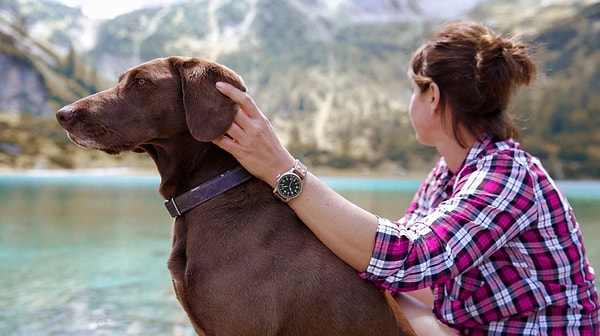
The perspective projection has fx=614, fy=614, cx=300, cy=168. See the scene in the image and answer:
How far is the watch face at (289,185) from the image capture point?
3.06 metres

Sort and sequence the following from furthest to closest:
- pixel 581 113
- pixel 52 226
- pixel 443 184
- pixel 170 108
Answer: pixel 581 113
pixel 52 226
pixel 443 184
pixel 170 108

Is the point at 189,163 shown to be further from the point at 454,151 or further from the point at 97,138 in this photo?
the point at 454,151

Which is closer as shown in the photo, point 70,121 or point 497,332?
point 70,121

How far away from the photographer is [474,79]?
368 centimetres

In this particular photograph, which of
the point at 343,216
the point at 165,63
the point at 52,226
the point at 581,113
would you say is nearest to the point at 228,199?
the point at 343,216

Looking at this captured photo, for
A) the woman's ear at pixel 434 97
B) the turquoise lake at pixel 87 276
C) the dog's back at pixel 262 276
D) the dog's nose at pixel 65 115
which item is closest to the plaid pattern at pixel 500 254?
the dog's back at pixel 262 276

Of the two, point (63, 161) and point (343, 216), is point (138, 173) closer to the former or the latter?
point (63, 161)

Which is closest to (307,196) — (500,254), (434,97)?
(500,254)

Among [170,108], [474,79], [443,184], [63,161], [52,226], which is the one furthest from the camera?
[63,161]

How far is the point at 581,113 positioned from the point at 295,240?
196 metres

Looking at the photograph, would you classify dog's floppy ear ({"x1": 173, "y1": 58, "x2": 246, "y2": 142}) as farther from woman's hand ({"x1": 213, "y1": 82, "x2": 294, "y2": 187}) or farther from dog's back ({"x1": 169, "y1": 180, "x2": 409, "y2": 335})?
dog's back ({"x1": 169, "y1": 180, "x2": 409, "y2": 335})

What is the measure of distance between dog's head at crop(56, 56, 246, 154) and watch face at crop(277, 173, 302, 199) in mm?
383

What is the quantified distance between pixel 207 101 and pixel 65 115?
727 millimetres

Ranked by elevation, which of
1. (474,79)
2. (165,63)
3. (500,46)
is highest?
(500,46)
